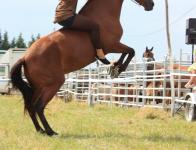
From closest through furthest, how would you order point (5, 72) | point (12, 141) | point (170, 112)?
point (12, 141) → point (170, 112) → point (5, 72)

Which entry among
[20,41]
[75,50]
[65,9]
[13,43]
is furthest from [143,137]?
[20,41]

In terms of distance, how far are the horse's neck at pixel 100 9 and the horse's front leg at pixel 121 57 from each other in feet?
1.99

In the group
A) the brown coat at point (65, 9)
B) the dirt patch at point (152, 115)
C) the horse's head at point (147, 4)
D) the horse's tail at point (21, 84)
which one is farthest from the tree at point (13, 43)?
the brown coat at point (65, 9)

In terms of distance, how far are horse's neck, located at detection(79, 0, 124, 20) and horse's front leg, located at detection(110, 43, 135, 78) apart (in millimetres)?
608

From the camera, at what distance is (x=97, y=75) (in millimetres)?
22391

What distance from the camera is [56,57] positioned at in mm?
9422

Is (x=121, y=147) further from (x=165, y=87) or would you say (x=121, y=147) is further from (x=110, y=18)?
(x=165, y=87)

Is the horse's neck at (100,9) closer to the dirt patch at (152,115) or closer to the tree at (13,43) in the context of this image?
the dirt patch at (152,115)

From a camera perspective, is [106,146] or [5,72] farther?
[5,72]

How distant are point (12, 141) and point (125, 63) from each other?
2649 millimetres

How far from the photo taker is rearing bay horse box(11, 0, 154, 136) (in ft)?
30.7

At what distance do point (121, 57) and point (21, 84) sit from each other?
1.89 meters

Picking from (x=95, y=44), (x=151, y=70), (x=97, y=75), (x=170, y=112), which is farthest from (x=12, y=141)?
(x=97, y=75)

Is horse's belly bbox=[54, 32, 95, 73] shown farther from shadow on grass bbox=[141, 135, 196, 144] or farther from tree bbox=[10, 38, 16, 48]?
tree bbox=[10, 38, 16, 48]
